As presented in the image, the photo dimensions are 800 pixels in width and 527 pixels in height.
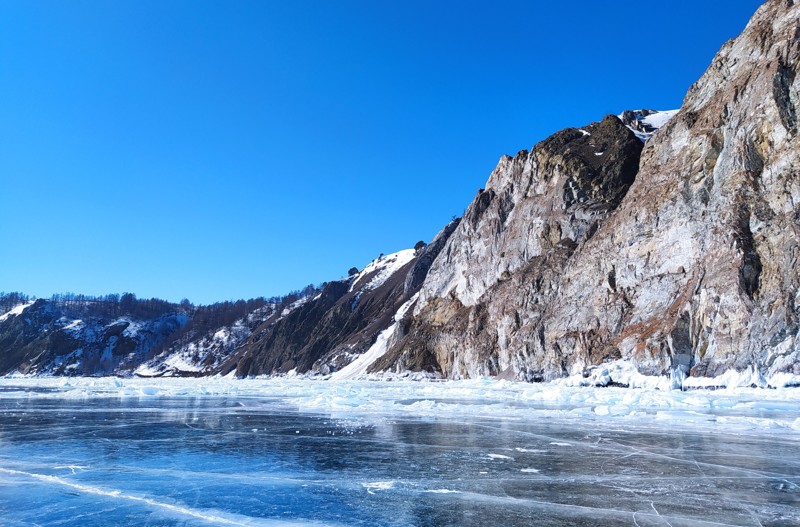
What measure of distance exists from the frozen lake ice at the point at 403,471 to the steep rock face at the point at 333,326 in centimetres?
9571

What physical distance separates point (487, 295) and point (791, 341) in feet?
153

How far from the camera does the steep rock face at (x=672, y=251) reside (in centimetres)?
4097

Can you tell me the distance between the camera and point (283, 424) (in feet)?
67.0

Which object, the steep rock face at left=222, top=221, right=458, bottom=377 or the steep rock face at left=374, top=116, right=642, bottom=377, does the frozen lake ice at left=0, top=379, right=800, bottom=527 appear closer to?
the steep rock face at left=374, top=116, right=642, bottom=377

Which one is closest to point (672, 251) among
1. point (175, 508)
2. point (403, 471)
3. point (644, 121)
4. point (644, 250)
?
point (644, 250)

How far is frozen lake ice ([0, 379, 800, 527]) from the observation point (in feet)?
26.1

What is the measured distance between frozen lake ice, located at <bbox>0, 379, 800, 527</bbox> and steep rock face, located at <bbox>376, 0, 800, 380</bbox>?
21.9 meters

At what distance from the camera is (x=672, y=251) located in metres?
51.8

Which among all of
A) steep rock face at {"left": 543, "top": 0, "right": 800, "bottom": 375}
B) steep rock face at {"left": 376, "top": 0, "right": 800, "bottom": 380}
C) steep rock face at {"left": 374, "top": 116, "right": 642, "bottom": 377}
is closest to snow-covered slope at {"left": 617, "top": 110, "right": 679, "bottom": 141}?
steep rock face at {"left": 374, "top": 116, "right": 642, "bottom": 377}

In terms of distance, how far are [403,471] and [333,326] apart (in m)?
128

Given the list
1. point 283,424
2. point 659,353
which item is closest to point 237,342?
point 659,353

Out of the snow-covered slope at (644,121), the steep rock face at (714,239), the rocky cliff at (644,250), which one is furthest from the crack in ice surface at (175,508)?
the snow-covered slope at (644,121)

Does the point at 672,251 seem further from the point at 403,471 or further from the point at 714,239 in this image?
the point at 403,471

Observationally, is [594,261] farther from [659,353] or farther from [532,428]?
[532,428]
